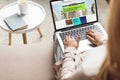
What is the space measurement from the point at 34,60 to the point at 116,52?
805 millimetres

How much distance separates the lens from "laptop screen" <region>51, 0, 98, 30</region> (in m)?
1.63

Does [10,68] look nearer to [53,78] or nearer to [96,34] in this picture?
[53,78]

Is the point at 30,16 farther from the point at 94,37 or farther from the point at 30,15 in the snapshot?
the point at 94,37

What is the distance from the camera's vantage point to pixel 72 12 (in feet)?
5.46

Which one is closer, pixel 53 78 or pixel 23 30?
pixel 53 78

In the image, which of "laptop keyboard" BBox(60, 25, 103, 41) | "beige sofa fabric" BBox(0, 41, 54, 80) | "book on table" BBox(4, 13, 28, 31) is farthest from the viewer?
"book on table" BBox(4, 13, 28, 31)

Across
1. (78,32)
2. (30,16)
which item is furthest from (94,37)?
(30,16)

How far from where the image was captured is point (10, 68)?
57.1 inches

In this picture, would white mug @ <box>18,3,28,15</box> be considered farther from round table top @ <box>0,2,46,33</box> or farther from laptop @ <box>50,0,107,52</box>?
laptop @ <box>50,0,107,52</box>

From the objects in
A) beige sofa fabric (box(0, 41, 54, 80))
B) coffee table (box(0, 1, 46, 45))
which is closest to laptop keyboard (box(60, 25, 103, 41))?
beige sofa fabric (box(0, 41, 54, 80))

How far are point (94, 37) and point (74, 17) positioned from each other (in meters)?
0.24

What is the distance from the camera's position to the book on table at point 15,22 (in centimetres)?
178

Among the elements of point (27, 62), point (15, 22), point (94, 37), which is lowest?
point (27, 62)

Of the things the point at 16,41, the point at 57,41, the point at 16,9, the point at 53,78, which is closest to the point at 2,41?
the point at 16,41
